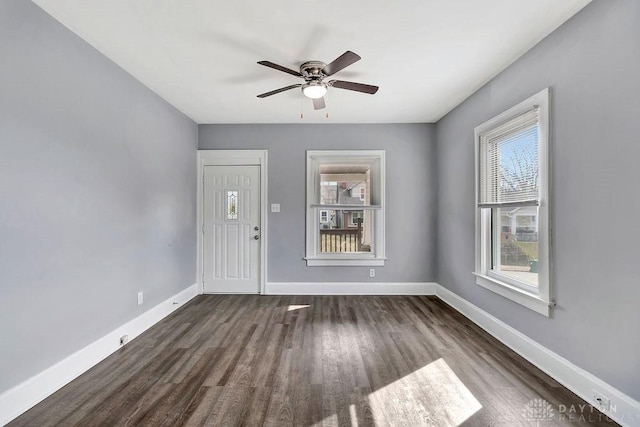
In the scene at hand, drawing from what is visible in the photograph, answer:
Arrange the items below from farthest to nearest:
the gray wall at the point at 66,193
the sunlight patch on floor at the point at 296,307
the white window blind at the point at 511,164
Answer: the sunlight patch on floor at the point at 296,307 → the white window blind at the point at 511,164 → the gray wall at the point at 66,193

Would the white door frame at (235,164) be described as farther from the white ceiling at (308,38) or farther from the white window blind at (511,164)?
the white window blind at (511,164)

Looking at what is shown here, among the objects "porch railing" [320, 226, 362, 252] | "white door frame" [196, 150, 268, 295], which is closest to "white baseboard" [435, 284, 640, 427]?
"porch railing" [320, 226, 362, 252]

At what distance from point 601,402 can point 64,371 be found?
3.54 metres

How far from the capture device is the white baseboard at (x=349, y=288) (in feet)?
14.6

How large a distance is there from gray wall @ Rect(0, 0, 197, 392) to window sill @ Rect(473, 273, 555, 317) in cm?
352

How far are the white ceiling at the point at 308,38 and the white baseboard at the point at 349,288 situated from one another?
261 cm

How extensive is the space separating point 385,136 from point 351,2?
268 centimetres

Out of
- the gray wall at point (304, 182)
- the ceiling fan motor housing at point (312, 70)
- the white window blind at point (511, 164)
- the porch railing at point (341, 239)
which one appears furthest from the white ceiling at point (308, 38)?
the porch railing at point (341, 239)

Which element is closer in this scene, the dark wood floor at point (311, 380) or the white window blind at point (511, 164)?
the dark wood floor at point (311, 380)

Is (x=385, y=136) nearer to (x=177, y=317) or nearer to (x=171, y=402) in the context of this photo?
(x=177, y=317)

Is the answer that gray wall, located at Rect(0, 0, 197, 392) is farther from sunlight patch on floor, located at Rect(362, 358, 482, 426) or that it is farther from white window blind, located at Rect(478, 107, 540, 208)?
white window blind, located at Rect(478, 107, 540, 208)

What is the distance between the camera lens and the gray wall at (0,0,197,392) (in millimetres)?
1782

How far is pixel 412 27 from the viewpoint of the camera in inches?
85.3

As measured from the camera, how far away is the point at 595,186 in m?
1.88
